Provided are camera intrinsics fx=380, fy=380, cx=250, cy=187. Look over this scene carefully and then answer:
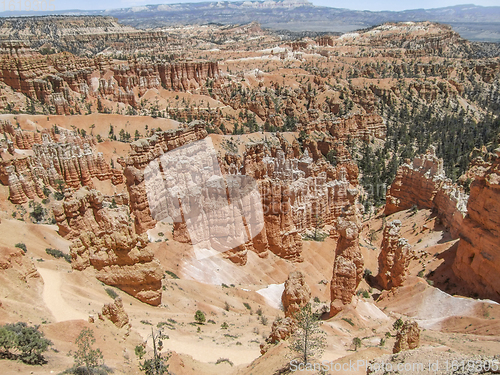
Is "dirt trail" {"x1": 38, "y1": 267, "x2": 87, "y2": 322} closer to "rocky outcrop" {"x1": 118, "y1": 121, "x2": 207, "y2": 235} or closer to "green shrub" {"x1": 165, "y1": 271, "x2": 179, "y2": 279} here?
"green shrub" {"x1": 165, "y1": 271, "x2": 179, "y2": 279}

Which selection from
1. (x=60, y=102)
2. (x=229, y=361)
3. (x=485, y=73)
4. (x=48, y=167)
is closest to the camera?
(x=229, y=361)

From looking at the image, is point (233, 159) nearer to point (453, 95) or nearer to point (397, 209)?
point (397, 209)

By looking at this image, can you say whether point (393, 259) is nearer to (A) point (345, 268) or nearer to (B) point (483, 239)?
(B) point (483, 239)

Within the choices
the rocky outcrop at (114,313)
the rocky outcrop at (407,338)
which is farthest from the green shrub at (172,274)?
the rocky outcrop at (407,338)

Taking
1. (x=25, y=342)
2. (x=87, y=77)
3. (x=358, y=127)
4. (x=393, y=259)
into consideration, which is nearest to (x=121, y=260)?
(x=25, y=342)

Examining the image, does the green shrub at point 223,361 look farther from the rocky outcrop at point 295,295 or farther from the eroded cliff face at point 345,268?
the eroded cliff face at point 345,268

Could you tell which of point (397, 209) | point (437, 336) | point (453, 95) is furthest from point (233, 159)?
point (453, 95)
